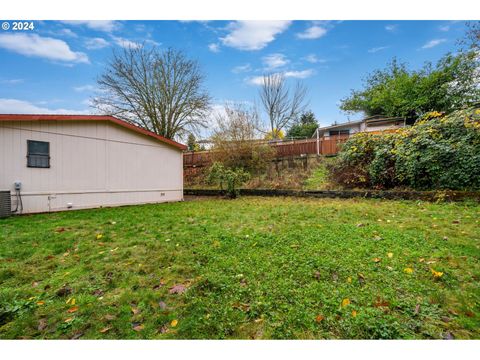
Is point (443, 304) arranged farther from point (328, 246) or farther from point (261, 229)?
point (261, 229)

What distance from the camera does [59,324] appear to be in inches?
66.0

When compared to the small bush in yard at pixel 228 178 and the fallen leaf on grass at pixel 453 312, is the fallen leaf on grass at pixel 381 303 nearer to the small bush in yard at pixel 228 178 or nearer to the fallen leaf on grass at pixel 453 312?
the fallen leaf on grass at pixel 453 312

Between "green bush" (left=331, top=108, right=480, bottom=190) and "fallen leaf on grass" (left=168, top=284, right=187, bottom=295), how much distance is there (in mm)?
7629

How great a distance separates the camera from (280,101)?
21.2 meters

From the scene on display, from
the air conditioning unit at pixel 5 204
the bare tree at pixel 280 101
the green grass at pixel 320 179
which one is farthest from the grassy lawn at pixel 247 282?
the bare tree at pixel 280 101

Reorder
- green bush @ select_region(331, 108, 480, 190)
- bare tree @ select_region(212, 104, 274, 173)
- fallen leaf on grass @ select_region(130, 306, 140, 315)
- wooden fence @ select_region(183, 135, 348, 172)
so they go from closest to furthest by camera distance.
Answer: fallen leaf on grass @ select_region(130, 306, 140, 315)
green bush @ select_region(331, 108, 480, 190)
bare tree @ select_region(212, 104, 274, 173)
wooden fence @ select_region(183, 135, 348, 172)

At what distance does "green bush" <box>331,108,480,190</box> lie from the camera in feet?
19.6

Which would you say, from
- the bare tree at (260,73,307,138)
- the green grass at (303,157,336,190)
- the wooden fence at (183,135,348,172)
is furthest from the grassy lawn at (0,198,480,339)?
the bare tree at (260,73,307,138)

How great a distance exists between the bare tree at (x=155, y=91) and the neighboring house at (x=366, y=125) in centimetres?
1123

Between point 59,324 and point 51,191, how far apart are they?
6.28m

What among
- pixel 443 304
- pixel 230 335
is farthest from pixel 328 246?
pixel 230 335

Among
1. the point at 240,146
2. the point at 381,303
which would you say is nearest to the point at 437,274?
the point at 381,303

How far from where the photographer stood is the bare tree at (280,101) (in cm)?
2056

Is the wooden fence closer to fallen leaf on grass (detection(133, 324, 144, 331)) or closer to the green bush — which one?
the green bush
